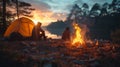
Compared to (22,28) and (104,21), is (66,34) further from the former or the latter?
(104,21)

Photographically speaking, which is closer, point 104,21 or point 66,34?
point 66,34

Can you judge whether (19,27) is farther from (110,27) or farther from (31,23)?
(110,27)

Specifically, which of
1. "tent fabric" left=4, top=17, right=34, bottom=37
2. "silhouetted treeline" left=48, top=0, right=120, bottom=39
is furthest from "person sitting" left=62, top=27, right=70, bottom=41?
"silhouetted treeline" left=48, top=0, right=120, bottom=39

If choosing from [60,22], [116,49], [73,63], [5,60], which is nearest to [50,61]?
[73,63]

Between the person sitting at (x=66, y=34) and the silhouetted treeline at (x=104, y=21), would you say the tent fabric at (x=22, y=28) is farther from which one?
the silhouetted treeline at (x=104, y=21)

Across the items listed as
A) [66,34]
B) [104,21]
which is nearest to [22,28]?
[66,34]

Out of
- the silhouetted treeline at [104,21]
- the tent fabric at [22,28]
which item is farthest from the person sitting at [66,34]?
the silhouetted treeline at [104,21]

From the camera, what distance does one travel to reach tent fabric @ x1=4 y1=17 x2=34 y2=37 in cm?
2392

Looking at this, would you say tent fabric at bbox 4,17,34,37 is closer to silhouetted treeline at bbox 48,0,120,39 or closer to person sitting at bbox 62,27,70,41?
person sitting at bbox 62,27,70,41

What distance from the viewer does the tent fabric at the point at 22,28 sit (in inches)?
942

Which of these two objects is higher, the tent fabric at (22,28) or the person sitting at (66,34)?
the tent fabric at (22,28)

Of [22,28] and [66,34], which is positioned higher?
[22,28]

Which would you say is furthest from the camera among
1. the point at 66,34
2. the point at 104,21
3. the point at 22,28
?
the point at 104,21

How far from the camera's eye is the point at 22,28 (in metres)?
24.2
